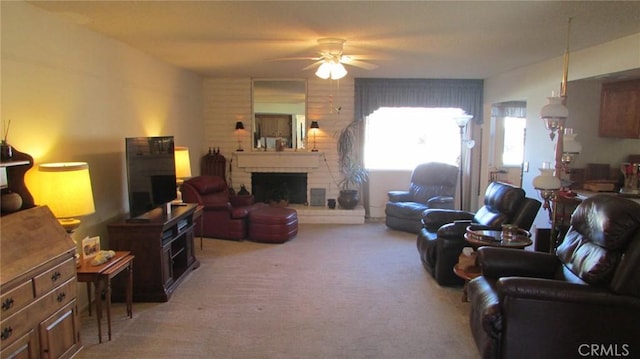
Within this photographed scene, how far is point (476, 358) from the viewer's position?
9.06 feet

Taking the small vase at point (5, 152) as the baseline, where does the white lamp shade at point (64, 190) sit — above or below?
below

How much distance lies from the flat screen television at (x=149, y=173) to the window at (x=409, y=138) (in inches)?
151

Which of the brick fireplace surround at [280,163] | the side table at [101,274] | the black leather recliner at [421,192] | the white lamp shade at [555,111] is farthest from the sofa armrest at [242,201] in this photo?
the white lamp shade at [555,111]

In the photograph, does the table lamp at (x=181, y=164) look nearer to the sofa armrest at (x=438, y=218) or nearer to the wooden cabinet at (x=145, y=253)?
the wooden cabinet at (x=145, y=253)

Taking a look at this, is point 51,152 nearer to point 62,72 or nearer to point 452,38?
point 62,72

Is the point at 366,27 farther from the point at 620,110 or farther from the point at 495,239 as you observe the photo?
the point at 620,110

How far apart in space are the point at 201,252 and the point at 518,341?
12.4ft

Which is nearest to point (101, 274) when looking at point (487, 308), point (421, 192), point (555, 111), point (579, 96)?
point (487, 308)

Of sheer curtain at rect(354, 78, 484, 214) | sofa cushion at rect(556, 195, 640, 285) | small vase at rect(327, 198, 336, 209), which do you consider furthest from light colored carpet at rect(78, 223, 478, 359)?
sheer curtain at rect(354, 78, 484, 214)

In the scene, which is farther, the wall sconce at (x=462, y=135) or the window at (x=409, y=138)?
the window at (x=409, y=138)

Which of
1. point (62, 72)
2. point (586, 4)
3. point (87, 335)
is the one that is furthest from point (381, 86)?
point (87, 335)

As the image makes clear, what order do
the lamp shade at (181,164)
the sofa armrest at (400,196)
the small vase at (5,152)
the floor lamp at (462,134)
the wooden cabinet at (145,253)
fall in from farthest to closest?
1. the sofa armrest at (400,196)
2. the floor lamp at (462,134)
3. the lamp shade at (181,164)
4. the wooden cabinet at (145,253)
5. the small vase at (5,152)

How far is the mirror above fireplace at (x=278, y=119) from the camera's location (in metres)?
7.22

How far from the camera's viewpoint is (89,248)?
10.2 ft
